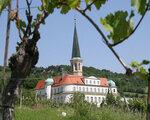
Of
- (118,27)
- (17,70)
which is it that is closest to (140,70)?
(118,27)

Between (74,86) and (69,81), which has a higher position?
(69,81)

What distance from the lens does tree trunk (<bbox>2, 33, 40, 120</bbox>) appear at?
2.12 metres

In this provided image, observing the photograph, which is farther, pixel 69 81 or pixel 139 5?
pixel 69 81

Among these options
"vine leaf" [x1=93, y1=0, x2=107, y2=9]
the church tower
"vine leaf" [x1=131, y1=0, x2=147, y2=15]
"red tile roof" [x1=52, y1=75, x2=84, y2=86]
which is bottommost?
"vine leaf" [x1=131, y1=0, x2=147, y2=15]

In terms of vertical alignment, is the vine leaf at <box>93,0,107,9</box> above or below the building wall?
below

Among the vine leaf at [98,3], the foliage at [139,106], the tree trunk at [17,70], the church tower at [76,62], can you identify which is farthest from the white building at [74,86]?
the vine leaf at [98,3]

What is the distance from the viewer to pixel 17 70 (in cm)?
212

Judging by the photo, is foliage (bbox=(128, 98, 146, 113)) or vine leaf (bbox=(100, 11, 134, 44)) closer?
vine leaf (bbox=(100, 11, 134, 44))

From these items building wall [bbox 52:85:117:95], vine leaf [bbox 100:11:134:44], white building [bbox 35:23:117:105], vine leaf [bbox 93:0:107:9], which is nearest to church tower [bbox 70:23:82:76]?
white building [bbox 35:23:117:105]

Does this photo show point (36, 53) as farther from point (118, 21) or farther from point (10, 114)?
point (118, 21)

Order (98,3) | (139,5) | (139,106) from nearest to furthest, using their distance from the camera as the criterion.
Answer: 1. (139,5)
2. (98,3)
3. (139,106)

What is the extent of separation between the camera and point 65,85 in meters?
90.0

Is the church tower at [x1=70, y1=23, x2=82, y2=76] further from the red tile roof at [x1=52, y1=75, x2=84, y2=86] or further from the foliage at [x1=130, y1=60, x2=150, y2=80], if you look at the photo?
the foliage at [x1=130, y1=60, x2=150, y2=80]

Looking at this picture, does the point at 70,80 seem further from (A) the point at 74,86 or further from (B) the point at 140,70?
(B) the point at 140,70
